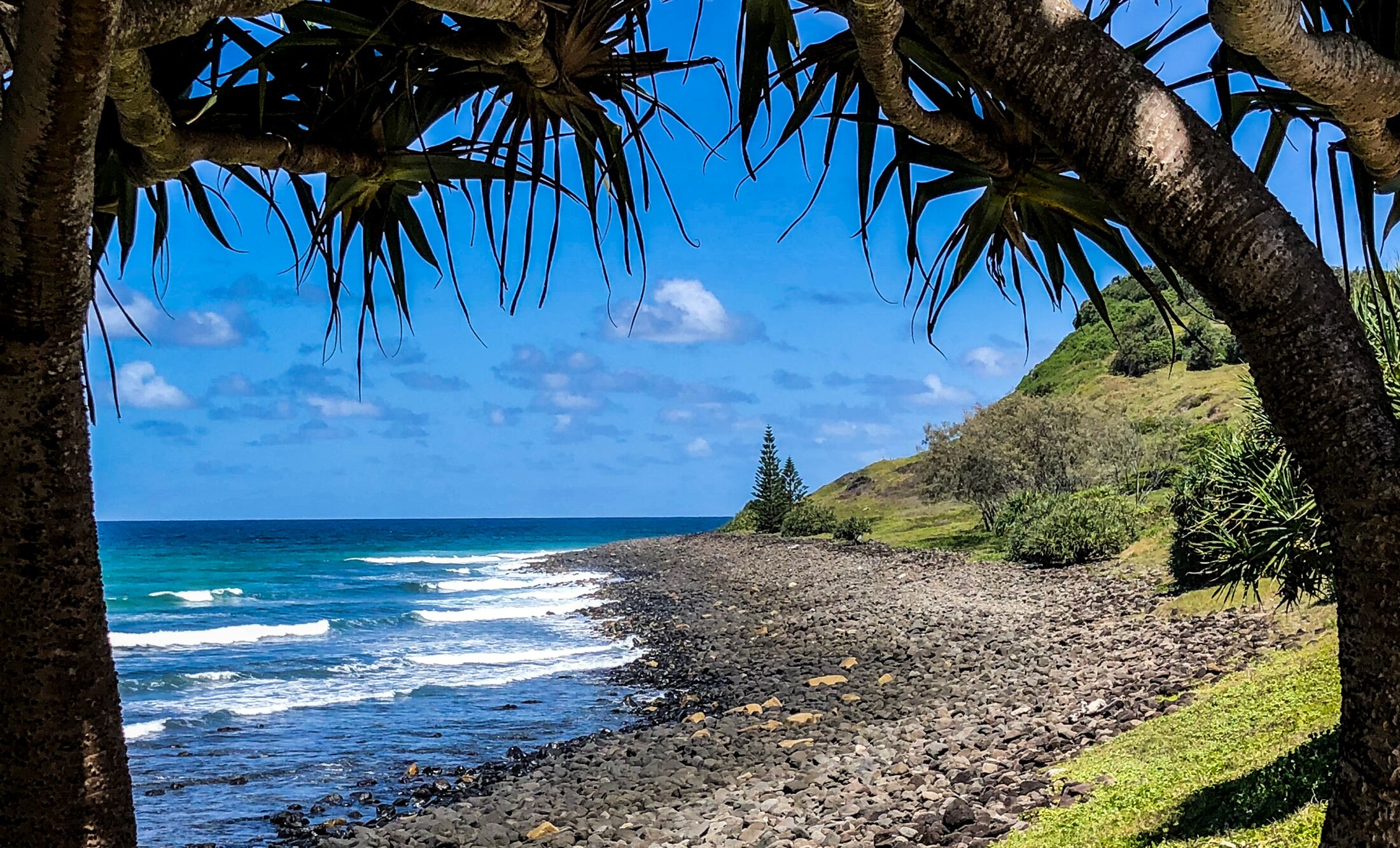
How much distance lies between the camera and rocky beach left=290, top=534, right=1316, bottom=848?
25.3 feet

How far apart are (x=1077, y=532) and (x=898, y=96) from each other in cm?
2373

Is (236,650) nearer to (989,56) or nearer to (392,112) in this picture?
(392,112)

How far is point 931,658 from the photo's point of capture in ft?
48.0

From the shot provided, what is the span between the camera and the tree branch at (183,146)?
2.51m

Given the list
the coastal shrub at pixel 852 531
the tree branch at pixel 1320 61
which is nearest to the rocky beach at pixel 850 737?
the tree branch at pixel 1320 61

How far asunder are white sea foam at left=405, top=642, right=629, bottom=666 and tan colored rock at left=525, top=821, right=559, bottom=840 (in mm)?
11946

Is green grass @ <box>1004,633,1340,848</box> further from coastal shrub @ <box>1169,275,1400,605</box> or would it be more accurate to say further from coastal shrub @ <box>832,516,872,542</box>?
coastal shrub @ <box>832,516,872,542</box>

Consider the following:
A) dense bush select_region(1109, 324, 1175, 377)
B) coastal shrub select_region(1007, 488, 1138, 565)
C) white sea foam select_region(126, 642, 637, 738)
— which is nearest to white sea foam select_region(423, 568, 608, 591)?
white sea foam select_region(126, 642, 637, 738)

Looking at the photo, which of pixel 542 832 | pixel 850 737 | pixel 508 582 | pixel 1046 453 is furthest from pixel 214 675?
pixel 1046 453

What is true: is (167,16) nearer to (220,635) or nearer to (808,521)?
(220,635)

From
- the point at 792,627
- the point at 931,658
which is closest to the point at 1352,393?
the point at 931,658

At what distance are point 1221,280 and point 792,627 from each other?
63.1 ft

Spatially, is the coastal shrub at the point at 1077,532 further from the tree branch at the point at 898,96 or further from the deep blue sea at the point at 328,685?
the tree branch at the point at 898,96

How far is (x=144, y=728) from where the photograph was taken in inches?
616
